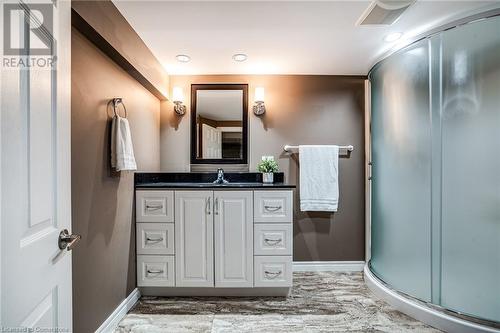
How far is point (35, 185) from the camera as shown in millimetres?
727

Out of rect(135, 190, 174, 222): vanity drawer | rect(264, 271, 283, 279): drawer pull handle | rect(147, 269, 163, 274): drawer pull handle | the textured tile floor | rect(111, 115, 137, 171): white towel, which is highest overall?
rect(111, 115, 137, 171): white towel

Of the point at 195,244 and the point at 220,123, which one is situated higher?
the point at 220,123

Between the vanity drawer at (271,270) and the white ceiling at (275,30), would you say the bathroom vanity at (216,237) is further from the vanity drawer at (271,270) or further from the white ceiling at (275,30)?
the white ceiling at (275,30)

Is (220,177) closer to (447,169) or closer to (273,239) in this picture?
(273,239)

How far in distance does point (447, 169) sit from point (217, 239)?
1.71 m

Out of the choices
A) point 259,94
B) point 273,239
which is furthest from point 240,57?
point 273,239

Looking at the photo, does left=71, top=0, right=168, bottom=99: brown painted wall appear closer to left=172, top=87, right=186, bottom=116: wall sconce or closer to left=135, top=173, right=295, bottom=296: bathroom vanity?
left=172, top=87, right=186, bottom=116: wall sconce

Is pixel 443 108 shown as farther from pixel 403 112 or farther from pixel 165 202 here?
pixel 165 202

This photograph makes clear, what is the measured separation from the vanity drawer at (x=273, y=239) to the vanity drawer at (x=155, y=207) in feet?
2.41

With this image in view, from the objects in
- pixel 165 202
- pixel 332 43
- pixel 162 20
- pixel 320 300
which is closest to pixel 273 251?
pixel 320 300

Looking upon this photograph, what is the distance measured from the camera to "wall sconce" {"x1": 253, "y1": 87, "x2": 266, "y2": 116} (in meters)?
2.58

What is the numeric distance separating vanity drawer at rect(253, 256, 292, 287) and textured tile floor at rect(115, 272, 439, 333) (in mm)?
178

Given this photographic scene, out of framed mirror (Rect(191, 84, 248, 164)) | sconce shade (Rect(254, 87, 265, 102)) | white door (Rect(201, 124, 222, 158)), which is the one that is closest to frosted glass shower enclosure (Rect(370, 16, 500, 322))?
sconce shade (Rect(254, 87, 265, 102))

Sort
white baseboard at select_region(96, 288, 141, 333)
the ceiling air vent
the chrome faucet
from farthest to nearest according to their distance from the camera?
the chrome faucet → white baseboard at select_region(96, 288, 141, 333) → the ceiling air vent
